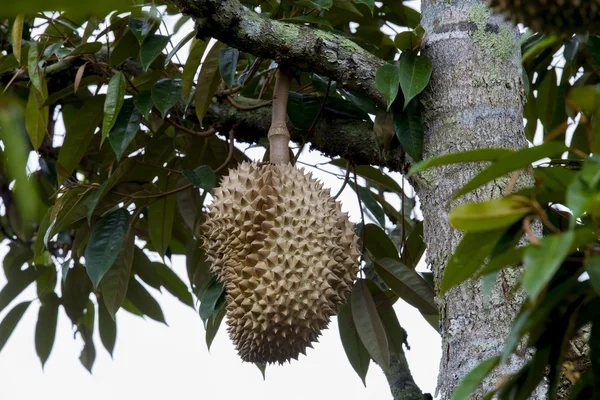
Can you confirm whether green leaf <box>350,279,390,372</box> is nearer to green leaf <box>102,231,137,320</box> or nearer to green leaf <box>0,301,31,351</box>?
green leaf <box>102,231,137,320</box>

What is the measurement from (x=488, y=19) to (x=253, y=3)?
0.58m

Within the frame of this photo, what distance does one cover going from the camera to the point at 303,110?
1626 mm

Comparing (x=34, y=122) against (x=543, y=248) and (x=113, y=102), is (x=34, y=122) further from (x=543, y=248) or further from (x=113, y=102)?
(x=543, y=248)

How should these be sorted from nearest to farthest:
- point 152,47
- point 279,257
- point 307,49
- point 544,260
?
point 544,260 → point 279,257 → point 307,49 → point 152,47

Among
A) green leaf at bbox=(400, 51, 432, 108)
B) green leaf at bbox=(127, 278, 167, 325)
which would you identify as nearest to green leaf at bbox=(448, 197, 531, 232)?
green leaf at bbox=(400, 51, 432, 108)

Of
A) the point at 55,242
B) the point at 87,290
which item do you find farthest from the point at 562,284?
the point at 55,242

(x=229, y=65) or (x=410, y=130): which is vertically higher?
(x=229, y=65)

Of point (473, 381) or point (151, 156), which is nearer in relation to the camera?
point (473, 381)

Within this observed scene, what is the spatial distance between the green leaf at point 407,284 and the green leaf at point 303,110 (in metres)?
0.36

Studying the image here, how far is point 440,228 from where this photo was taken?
1.21 metres

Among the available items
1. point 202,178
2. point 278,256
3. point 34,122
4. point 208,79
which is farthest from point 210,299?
point 34,122

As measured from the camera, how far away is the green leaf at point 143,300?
86.1 inches

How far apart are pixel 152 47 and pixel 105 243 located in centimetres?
46

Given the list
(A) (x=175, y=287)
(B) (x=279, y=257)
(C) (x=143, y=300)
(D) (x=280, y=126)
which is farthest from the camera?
(A) (x=175, y=287)
